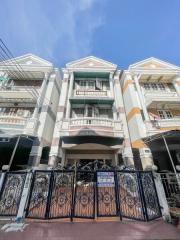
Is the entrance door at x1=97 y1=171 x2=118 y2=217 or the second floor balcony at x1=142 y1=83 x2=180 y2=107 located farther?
the second floor balcony at x1=142 y1=83 x2=180 y2=107

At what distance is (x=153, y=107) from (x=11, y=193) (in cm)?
1122

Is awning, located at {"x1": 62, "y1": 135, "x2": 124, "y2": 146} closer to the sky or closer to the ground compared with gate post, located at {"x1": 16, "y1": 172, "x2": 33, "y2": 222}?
closer to the sky

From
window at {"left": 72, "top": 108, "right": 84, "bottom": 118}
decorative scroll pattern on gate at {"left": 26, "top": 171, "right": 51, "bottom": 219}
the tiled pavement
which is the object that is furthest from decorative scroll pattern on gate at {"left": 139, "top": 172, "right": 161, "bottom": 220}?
window at {"left": 72, "top": 108, "right": 84, "bottom": 118}

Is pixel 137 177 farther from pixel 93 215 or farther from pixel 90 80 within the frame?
pixel 90 80

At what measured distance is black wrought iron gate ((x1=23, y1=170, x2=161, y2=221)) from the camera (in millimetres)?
3807

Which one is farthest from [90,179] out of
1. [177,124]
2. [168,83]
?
[168,83]

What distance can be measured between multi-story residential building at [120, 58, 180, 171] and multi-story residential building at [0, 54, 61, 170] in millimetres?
6211

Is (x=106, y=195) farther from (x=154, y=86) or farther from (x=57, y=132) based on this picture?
(x=154, y=86)

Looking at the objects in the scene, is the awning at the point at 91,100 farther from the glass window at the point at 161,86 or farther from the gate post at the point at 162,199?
the gate post at the point at 162,199

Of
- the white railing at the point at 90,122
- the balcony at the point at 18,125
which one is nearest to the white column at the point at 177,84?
the white railing at the point at 90,122

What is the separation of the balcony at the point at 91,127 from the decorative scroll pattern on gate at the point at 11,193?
4.08m

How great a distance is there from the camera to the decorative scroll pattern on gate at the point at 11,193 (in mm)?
3895

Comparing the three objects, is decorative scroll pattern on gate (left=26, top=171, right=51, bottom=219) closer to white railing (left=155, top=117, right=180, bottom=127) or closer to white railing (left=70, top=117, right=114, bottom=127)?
white railing (left=70, top=117, right=114, bottom=127)

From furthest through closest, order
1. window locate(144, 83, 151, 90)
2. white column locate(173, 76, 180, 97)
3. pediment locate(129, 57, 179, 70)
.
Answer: window locate(144, 83, 151, 90) → pediment locate(129, 57, 179, 70) → white column locate(173, 76, 180, 97)
